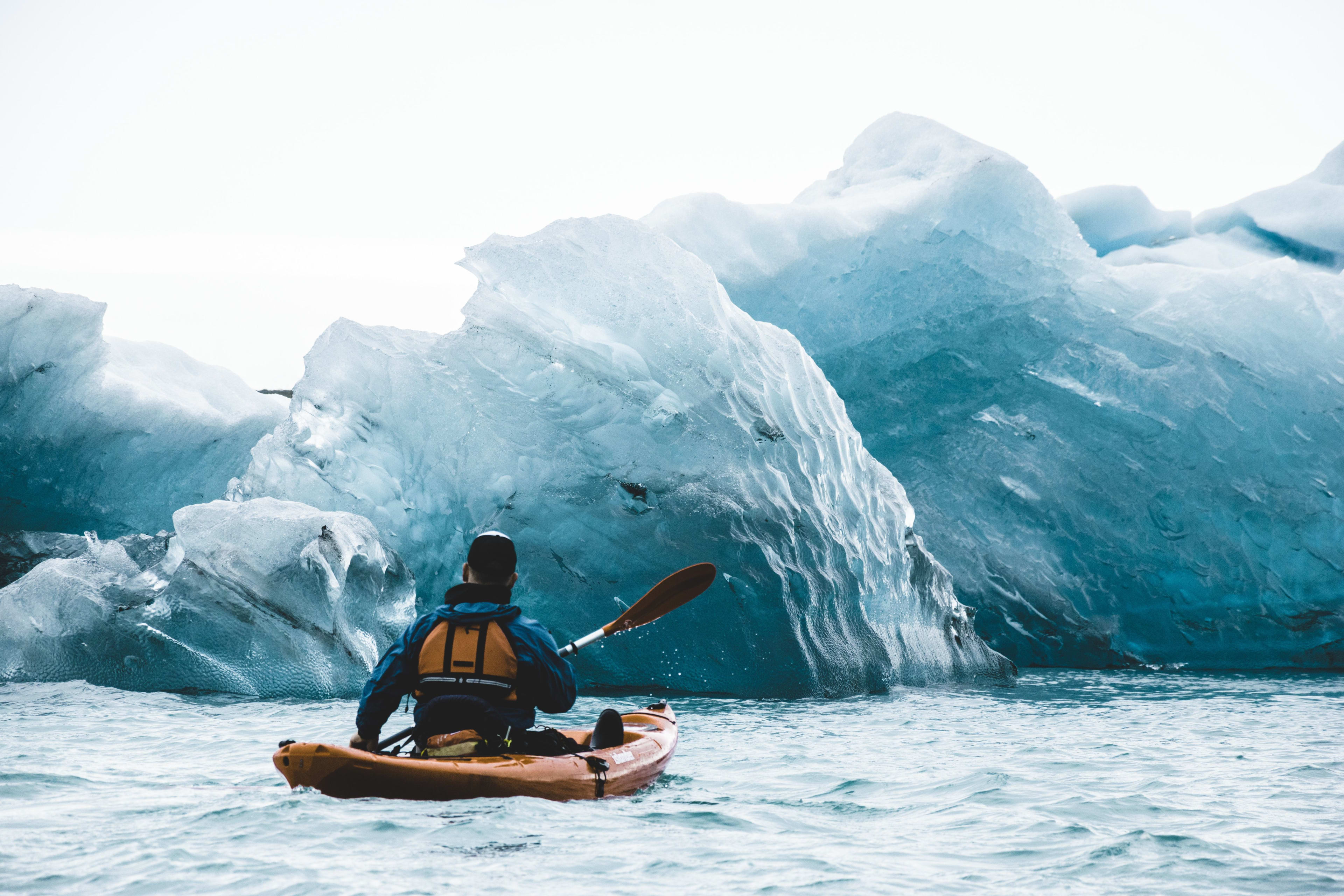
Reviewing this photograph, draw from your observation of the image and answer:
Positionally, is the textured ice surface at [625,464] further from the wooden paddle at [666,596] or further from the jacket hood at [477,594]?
the jacket hood at [477,594]

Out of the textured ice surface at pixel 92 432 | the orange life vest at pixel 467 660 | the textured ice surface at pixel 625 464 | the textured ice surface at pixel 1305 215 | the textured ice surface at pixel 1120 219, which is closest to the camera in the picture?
the orange life vest at pixel 467 660

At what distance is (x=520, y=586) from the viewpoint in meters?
8.73

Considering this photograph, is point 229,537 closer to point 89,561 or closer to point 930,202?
point 89,561

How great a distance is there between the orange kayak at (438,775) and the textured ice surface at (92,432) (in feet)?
24.5

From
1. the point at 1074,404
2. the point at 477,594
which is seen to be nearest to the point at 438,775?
the point at 477,594

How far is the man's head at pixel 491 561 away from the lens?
145 inches

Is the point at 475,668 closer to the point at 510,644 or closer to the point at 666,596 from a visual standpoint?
the point at 510,644

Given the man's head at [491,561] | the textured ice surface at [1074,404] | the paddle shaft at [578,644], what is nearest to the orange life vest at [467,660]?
the man's head at [491,561]

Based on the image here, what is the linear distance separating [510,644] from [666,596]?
7.78ft

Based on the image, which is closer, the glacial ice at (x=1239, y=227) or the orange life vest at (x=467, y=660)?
the orange life vest at (x=467, y=660)

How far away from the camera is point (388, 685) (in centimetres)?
365

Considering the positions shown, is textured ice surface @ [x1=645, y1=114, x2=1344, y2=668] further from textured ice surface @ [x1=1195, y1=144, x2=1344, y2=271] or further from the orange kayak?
the orange kayak

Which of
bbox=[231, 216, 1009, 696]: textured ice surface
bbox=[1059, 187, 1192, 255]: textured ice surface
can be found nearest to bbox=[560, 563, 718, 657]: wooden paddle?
bbox=[231, 216, 1009, 696]: textured ice surface

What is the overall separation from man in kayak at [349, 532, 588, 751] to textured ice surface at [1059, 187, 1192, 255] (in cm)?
1309
